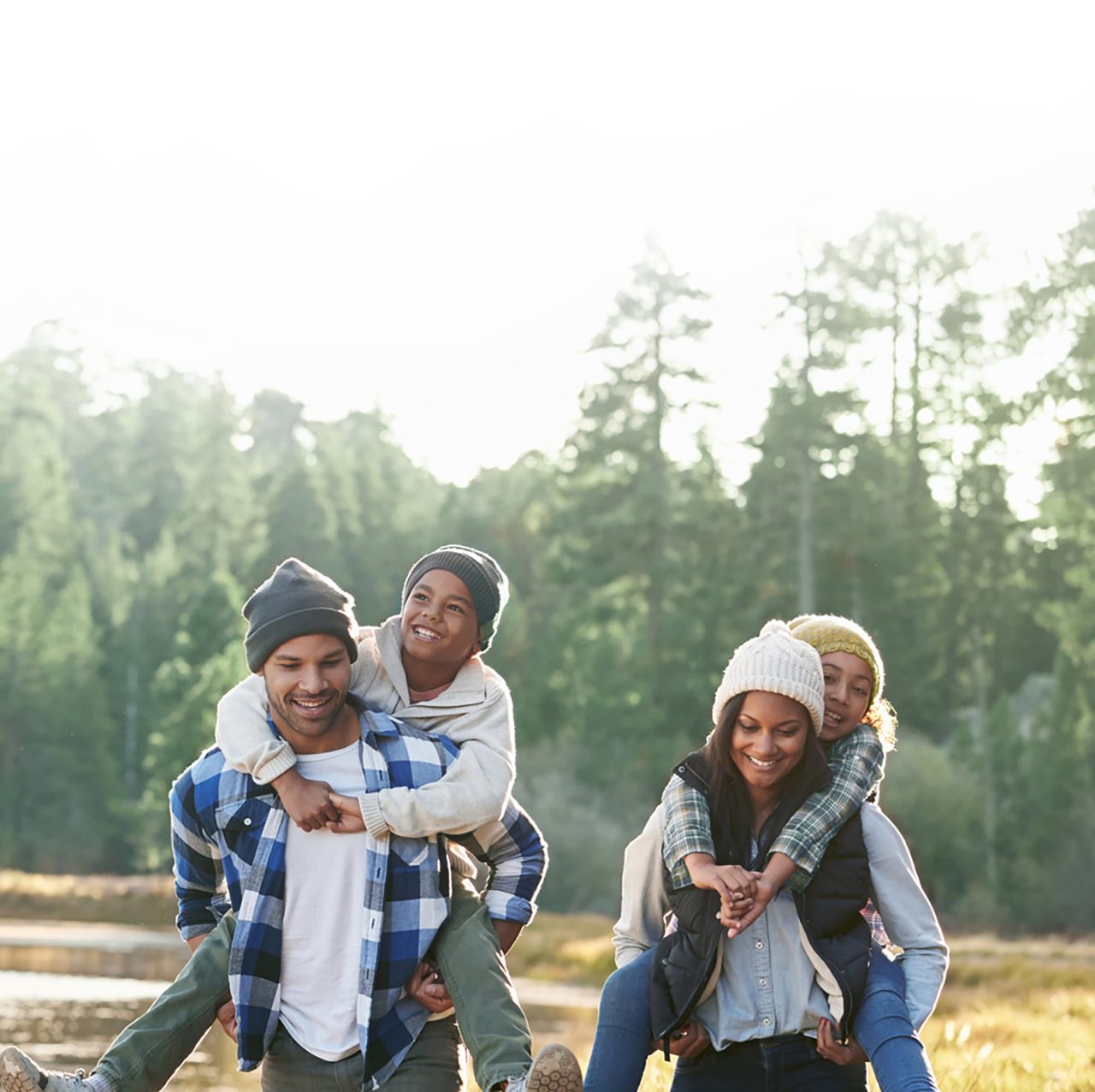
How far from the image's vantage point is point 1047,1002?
16.6 m

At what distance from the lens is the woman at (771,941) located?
430 cm

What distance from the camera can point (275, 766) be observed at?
435 cm

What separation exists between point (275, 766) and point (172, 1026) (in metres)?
0.67

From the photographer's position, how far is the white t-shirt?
14.3 ft

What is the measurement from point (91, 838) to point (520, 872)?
4612 cm

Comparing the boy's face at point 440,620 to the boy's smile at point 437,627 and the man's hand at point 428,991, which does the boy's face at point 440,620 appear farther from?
the man's hand at point 428,991

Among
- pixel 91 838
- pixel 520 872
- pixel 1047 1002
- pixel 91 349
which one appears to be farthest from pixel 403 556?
pixel 520 872

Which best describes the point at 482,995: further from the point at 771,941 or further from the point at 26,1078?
the point at 26,1078

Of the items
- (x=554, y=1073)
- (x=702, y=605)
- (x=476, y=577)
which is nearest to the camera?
(x=554, y=1073)

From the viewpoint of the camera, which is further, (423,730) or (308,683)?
(423,730)

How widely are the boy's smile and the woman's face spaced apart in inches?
28.2

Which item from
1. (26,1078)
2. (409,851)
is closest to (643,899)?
(409,851)

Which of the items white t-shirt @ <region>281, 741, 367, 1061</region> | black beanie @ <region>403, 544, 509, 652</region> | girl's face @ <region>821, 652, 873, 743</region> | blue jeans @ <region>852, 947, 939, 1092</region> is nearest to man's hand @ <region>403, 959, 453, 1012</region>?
white t-shirt @ <region>281, 741, 367, 1061</region>

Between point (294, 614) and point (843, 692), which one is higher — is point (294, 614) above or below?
above
